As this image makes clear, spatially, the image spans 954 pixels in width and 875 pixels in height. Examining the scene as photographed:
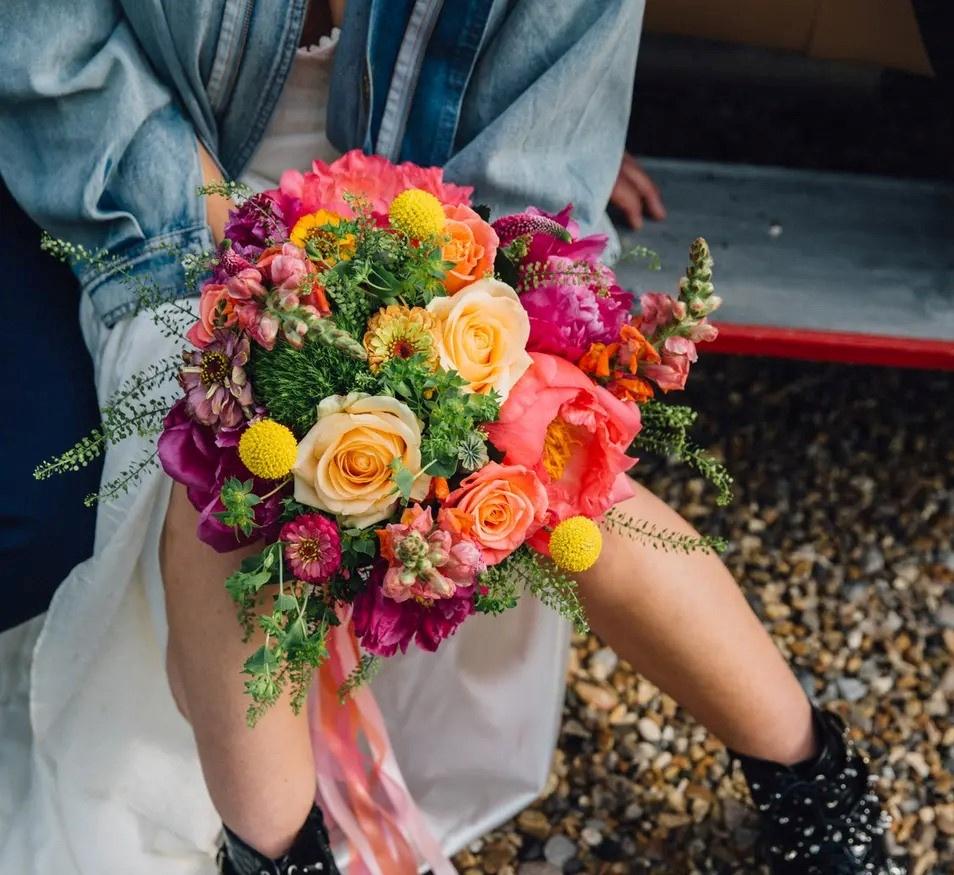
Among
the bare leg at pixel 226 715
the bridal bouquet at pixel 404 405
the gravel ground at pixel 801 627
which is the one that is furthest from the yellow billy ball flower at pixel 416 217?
the gravel ground at pixel 801 627

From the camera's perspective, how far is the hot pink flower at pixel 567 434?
811 millimetres

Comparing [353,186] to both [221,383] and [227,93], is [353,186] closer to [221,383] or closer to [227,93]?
[221,383]

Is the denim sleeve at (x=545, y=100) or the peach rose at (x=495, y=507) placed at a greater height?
the denim sleeve at (x=545, y=100)

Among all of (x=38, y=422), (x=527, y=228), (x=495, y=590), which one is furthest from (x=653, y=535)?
(x=38, y=422)

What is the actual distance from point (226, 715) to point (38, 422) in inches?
15.5

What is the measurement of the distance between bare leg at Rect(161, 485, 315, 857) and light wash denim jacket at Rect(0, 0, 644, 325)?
0.31 meters

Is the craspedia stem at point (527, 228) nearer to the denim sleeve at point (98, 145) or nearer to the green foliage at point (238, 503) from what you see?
the green foliage at point (238, 503)

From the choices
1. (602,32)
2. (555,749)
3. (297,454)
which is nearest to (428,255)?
(297,454)

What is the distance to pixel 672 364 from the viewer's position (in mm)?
855

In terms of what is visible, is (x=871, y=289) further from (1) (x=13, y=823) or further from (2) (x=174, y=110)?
(1) (x=13, y=823)

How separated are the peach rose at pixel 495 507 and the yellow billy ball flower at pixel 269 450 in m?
0.12

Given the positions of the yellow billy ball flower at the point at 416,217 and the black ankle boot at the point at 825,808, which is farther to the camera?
the black ankle boot at the point at 825,808

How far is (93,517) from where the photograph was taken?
121cm

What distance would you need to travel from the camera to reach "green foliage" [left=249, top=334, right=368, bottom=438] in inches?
31.7
